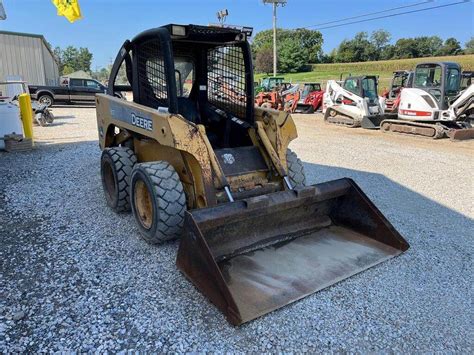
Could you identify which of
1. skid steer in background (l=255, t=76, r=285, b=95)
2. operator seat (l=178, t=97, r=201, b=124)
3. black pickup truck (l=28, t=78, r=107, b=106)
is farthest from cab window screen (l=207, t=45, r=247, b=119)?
skid steer in background (l=255, t=76, r=285, b=95)

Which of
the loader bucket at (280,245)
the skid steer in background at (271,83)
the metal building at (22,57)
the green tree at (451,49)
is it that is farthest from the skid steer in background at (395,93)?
the green tree at (451,49)

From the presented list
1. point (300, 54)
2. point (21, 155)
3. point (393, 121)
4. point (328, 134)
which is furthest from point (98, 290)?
point (300, 54)

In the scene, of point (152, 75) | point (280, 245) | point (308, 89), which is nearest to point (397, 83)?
point (308, 89)

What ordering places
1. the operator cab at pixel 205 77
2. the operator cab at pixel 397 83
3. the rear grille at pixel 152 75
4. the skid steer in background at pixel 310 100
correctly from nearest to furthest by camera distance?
the rear grille at pixel 152 75 → the operator cab at pixel 205 77 → the operator cab at pixel 397 83 → the skid steer in background at pixel 310 100

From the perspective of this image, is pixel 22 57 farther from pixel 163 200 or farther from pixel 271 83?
pixel 163 200

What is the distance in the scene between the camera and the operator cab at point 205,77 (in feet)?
13.5

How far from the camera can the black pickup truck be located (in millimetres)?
18928

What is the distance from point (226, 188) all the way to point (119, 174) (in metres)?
1.54

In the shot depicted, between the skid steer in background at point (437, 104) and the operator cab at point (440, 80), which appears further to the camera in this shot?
the operator cab at point (440, 80)

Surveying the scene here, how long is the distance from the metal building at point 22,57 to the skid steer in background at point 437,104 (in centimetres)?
2363

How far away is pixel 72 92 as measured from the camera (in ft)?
64.2

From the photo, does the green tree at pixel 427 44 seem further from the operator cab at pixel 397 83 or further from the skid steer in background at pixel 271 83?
the operator cab at pixel 397 83

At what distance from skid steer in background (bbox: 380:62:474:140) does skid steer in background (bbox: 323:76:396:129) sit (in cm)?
128

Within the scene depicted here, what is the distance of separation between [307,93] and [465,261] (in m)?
17.5
